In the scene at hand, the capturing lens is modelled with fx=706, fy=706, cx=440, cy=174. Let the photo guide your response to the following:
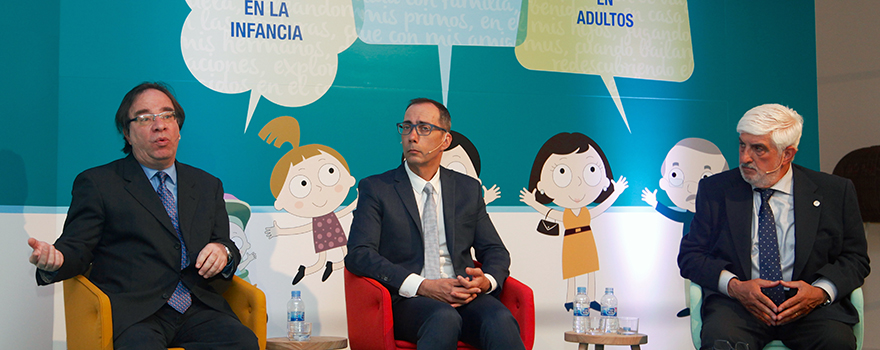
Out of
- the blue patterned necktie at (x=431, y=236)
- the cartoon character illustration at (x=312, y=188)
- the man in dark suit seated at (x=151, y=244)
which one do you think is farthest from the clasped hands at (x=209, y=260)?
the cartoon character illustration at (x=312, y=188)

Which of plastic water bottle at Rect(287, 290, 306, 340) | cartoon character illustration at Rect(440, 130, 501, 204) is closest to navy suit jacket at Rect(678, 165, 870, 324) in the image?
cartoon character illustration at Rect(440, 130, 501, 204)

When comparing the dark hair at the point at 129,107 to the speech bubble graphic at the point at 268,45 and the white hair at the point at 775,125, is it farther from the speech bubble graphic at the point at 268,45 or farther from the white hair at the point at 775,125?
the white hair at the point at 775,125

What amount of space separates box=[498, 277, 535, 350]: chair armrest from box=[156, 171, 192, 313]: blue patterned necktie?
137cm

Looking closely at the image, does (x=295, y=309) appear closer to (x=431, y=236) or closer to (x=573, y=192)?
(x=431, y=236)

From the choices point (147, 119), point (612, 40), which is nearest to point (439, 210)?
point (147, 119)

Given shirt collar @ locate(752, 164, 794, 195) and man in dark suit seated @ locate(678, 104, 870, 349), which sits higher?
shirt collar @ locate(752, 164, 794, 195)

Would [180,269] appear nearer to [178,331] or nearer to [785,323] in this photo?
[178,331]

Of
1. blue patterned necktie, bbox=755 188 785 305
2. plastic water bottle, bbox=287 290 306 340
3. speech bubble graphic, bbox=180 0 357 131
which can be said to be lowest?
plastic water bottle, bbox=287 290 306 340

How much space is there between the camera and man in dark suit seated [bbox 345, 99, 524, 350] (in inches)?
112

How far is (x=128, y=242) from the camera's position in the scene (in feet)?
9.21

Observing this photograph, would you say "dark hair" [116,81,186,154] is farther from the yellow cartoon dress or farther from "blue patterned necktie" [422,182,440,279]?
the yellow cartoon dress

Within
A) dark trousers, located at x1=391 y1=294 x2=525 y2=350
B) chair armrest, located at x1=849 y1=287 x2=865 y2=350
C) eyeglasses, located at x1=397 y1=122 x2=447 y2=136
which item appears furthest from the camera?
eyeglasses, located at x1=397 y1=122 x2=447 y2=136

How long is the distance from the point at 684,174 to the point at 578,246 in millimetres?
925

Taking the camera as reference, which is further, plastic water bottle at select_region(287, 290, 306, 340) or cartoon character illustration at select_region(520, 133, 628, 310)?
cartoon character illustration at select_region(520, 133, 628, 310)
